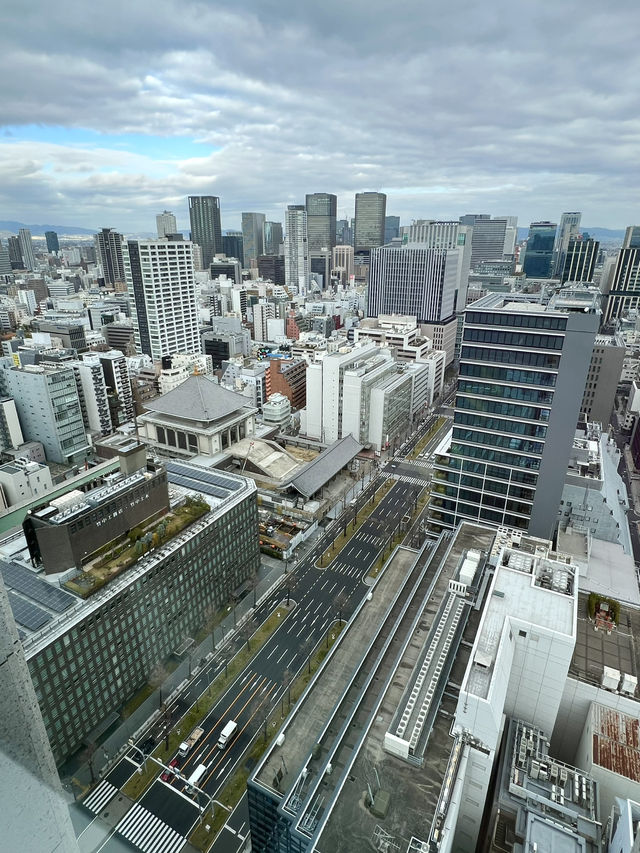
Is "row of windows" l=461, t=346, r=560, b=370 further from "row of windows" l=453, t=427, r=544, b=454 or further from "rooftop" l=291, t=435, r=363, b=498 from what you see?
"rooftop" l=291, t=435, r=363, b=498

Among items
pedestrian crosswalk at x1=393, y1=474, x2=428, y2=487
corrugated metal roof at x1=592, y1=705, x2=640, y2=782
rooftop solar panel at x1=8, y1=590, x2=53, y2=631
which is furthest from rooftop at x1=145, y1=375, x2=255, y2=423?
corrugated metal roof at x1=592, y1=705, x2=640, y2=782

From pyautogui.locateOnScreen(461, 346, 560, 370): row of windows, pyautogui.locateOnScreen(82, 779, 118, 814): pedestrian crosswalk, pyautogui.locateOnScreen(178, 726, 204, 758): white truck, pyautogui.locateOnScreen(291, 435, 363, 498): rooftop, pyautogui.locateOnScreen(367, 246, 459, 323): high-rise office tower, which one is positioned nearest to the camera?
pyautogui.locateOnScreen(82, 779, 118, 814): pedestrian crosswalk

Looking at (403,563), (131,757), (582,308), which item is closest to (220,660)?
(131,757)

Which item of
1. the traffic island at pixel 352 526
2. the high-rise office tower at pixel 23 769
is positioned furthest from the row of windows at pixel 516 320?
the high-rise office tower at pixel 23 769

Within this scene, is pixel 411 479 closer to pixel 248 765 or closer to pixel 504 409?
pixel 504 409

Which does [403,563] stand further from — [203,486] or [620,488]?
[620,488]

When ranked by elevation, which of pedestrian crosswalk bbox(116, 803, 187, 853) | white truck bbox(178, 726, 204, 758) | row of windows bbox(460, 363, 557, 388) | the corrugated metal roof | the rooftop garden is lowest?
pedestrian crosswalk bbox(116, 803, 187, 853)

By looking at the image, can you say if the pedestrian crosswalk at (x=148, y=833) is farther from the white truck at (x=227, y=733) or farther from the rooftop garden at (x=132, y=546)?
the rooftop garden at (x=132, y=546)

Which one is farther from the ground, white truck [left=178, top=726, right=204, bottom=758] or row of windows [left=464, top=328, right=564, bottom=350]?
row of windows [left=464, top=328, right=564, bottom=350]

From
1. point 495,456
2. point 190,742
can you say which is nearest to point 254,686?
point 190,742
